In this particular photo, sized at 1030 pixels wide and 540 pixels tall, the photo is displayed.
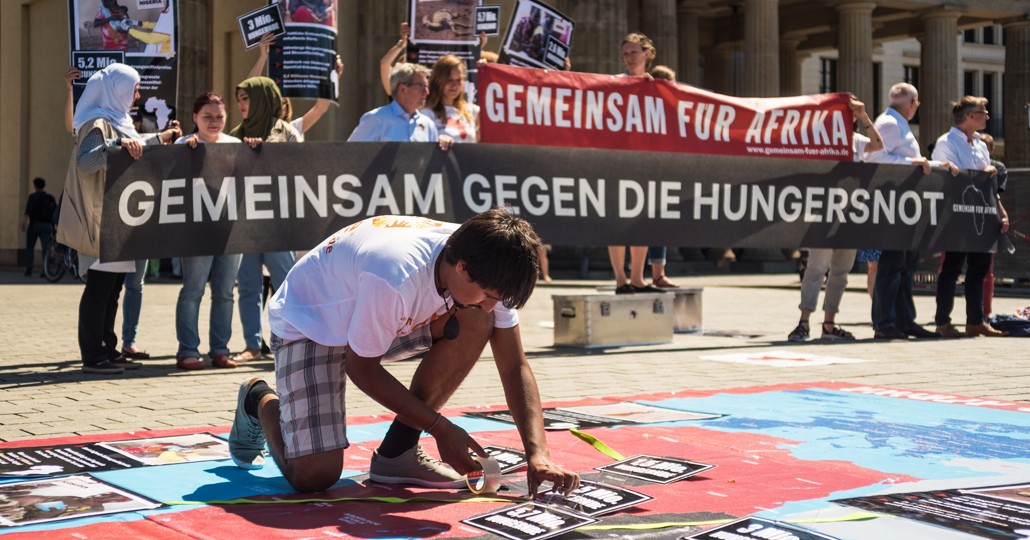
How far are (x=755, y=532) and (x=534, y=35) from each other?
8949 millimetres

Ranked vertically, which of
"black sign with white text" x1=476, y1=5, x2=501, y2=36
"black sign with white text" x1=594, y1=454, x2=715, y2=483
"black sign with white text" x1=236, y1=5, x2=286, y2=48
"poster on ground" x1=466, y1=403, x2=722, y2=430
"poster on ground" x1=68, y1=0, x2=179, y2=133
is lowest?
"poster on ground" x1=466, y1=403, x2=722, y2=430

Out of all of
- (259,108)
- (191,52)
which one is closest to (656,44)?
(191,52)

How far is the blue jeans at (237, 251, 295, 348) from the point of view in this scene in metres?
9.00

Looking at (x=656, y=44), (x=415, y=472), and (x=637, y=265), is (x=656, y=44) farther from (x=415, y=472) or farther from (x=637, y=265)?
(x=415, y=472)

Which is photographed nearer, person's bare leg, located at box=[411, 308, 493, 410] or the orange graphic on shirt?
the orange graphic on shirt

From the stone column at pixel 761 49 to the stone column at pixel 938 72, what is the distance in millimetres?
7486

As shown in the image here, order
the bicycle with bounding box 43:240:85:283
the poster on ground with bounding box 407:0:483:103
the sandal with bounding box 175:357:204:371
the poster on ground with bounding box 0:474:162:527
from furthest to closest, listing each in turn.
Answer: the bicycle with bounding box 43:240:85:283 < the poster on ground with bounding box 407:0:483:103 < the sandal with bounding box 175:357:204:371 < the poster on ground with bounding box 0:474:162:527

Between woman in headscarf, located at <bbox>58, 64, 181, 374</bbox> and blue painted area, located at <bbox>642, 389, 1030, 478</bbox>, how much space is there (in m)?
3.64

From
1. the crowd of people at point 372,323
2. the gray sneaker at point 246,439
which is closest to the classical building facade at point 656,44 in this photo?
the crowd of people at point 372,323

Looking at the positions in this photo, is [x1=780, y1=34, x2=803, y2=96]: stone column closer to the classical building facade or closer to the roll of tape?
the classical building facade

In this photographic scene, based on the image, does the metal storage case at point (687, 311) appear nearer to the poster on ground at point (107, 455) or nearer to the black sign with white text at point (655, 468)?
the poster on ground at point (107, 455)

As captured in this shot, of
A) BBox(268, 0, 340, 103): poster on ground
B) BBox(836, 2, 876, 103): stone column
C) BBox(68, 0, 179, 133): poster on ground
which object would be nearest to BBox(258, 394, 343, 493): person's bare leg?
BBox(68, 0, 179, 133): poster on ground

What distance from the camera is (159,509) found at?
4098 mm

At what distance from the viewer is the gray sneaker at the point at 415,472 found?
14.6ft
